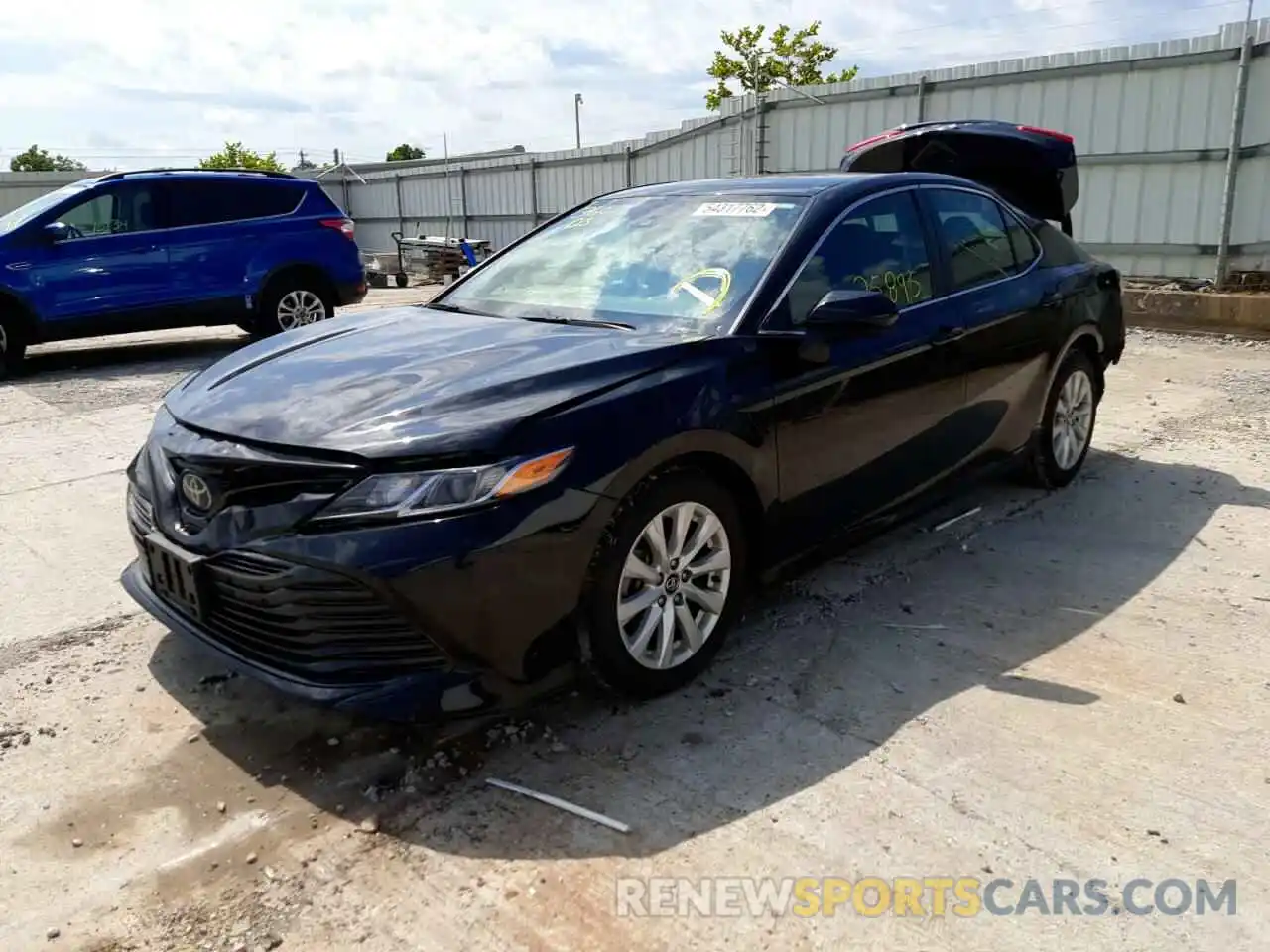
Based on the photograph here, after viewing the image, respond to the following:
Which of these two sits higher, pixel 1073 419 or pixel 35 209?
pixel 35 209

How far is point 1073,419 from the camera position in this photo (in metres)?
5.39

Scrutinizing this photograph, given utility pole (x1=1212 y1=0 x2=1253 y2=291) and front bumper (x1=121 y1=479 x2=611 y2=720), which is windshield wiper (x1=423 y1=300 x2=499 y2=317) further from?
utility pole (x1=1212 y1=0 x2=1253 y2=291)

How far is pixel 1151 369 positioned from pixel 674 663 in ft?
23.4

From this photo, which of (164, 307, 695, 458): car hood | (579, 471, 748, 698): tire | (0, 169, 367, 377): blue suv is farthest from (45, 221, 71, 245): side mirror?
(579, 471, 748, 698): tire

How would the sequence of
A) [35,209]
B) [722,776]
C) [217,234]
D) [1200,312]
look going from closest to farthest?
[722,776] < [35,209] < [217,234] < [1200,312]

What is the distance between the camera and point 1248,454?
604cm

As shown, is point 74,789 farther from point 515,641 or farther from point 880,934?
point 880,934

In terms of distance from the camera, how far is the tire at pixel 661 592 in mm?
2938

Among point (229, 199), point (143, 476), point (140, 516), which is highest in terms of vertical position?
point (229, 199)

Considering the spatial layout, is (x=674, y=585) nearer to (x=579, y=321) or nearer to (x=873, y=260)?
(x=579, y=321)

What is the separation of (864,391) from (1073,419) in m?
2.17

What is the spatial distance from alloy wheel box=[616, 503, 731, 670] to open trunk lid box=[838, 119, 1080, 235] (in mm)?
3736

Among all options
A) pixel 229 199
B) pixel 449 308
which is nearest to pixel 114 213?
pixel 229 199

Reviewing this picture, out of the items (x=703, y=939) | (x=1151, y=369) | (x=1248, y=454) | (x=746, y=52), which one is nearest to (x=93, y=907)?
(x=703, y=939)
